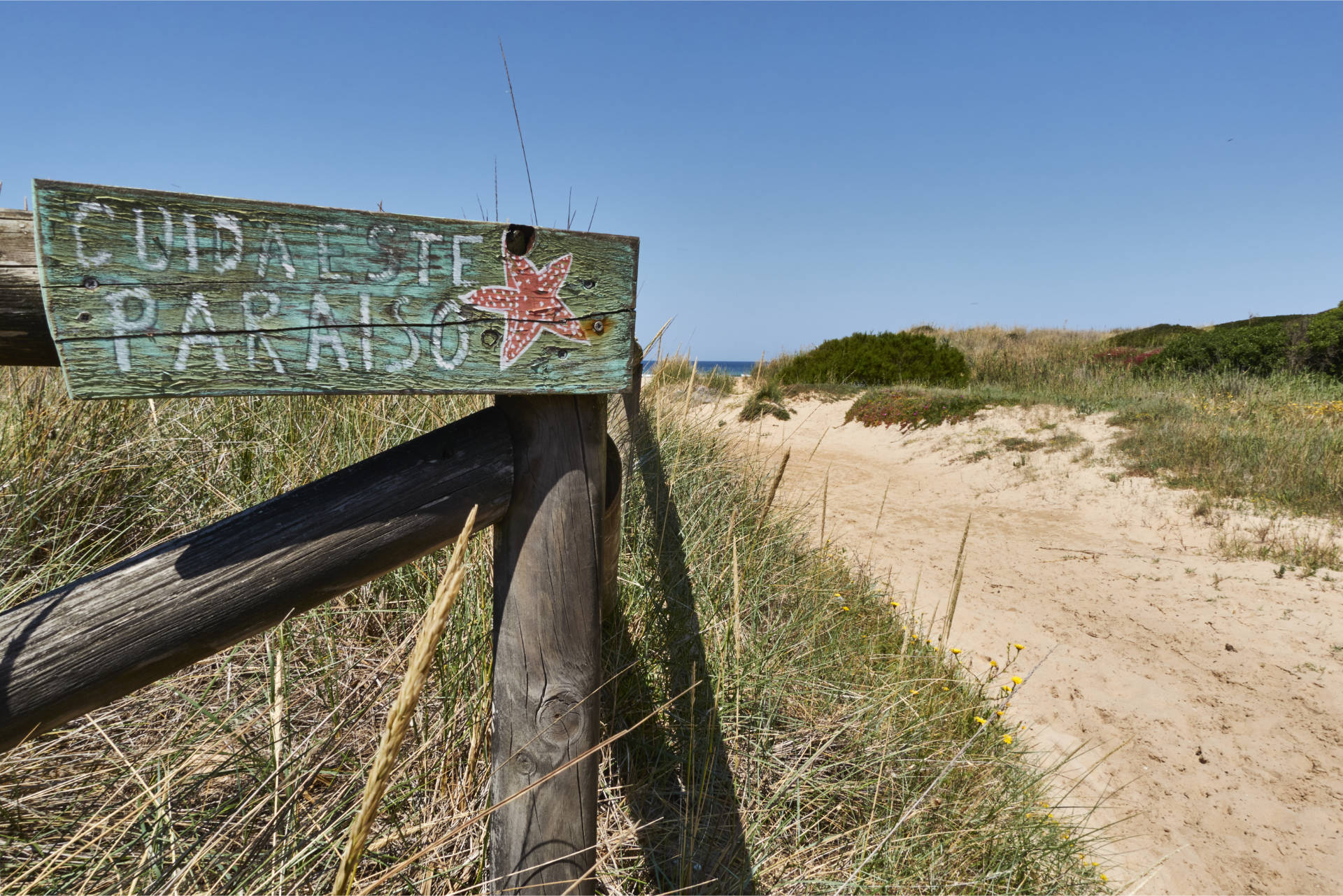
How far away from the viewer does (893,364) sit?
14289mm

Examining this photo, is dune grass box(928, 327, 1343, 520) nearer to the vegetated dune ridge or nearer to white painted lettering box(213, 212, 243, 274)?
the vegetated dune ridge

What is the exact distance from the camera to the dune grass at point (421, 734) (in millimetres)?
1429

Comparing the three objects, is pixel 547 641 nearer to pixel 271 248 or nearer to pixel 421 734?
pixel 421 734

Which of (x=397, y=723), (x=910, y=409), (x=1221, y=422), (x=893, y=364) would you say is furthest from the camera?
(x=893, y=364)

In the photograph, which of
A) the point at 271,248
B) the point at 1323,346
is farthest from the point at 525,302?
the point at 1323,346

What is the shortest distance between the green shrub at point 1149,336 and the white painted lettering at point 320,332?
21.2m

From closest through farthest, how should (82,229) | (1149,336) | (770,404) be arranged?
1. (82,229)
2. (770,404)
3. (1149,336)

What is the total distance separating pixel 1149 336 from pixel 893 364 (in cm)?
1179

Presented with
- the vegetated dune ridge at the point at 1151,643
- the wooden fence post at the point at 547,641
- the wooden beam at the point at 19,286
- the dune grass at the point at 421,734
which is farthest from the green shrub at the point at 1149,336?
the wooden beam at the point at 19,286

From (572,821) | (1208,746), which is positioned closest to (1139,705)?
(1208,746)

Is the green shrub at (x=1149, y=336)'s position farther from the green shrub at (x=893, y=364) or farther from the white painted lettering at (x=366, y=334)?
the white painted lettering at (x=366, y=334)

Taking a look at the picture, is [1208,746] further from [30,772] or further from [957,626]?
[30,772]

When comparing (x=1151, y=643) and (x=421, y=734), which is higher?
(x=421, y=734)

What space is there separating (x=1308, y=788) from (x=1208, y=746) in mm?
→ 384
